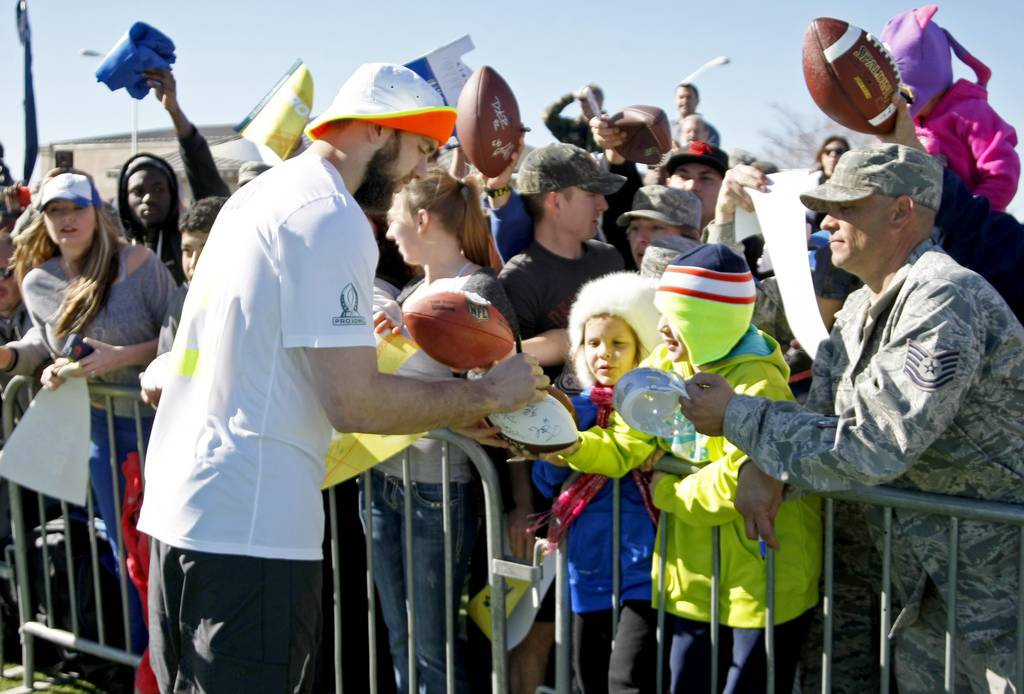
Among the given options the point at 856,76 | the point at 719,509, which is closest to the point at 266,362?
the point at 719,509

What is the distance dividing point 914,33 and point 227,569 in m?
3.47

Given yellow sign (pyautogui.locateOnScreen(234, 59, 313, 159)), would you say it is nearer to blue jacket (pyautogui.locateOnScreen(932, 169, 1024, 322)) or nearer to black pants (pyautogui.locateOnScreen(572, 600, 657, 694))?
black pants (pyautogui.locateOnScreen(572, 600, 657, 694))

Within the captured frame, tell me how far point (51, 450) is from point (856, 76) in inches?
158

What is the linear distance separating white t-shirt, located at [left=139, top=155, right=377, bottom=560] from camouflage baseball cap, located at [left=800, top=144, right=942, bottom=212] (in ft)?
4.68

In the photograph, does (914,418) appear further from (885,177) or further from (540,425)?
(540,425)

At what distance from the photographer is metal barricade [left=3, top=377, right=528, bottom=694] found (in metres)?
3.76

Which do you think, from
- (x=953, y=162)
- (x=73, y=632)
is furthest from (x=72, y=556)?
(x=953, y=162)

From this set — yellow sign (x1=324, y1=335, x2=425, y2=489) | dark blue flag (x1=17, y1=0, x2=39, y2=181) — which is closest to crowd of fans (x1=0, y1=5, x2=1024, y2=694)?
yellow sign (x1=324, y1=335, x2=425, y2=489)

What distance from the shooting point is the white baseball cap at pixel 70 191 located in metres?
5.34

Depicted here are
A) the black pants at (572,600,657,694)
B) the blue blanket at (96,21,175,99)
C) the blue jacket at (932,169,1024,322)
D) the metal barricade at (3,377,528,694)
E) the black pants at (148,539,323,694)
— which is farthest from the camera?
the blue blanket at (96,21,175,99)

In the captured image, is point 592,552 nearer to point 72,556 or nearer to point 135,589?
point 135,589

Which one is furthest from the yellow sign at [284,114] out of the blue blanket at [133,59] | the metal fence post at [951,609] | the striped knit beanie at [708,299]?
the metal fence post at [951,609]

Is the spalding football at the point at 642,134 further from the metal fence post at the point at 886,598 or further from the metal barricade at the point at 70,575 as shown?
the metal fence post at the point at 886,598

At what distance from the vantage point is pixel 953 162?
4.53 metres
